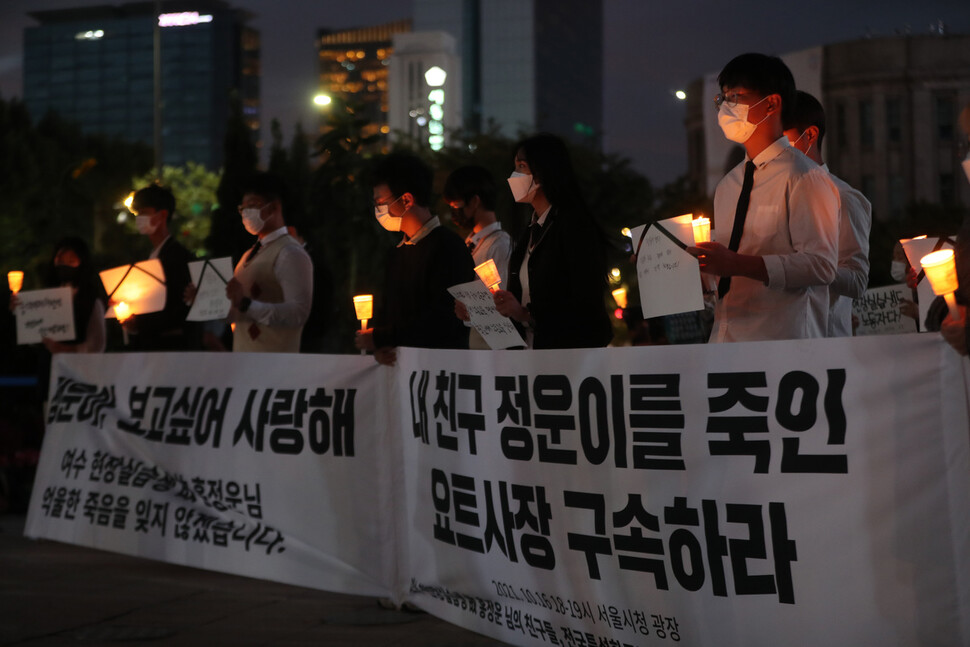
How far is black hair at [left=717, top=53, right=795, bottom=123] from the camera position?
14.6ft

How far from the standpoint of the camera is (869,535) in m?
3.54

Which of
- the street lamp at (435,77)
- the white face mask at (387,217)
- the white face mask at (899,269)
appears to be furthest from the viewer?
the street lamp at (435,77)

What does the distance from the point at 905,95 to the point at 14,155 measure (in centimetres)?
4970

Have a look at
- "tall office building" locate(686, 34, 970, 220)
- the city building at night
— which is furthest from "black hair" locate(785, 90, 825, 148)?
the city building at night

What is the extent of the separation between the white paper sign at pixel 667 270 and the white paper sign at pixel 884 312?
10.3 ft

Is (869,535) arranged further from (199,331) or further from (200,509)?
(199,331)

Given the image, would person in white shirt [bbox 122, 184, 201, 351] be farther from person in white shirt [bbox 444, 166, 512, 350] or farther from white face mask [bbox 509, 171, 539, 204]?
white face mask [bbox 509, 171, 539, 204]

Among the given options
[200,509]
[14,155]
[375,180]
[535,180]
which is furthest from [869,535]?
[14,155]

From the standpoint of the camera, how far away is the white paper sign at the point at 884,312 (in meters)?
7.07

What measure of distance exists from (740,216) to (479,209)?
8.30 feet

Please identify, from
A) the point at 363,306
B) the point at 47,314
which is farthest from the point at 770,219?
the point at 47,314

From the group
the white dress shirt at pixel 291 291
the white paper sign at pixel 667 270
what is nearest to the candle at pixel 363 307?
the white dress shirt at pixel 291 291

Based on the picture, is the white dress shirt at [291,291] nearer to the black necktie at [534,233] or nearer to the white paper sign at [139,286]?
the white paper sign at [139,286]

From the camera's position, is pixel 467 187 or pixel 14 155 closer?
pixel 467 187
